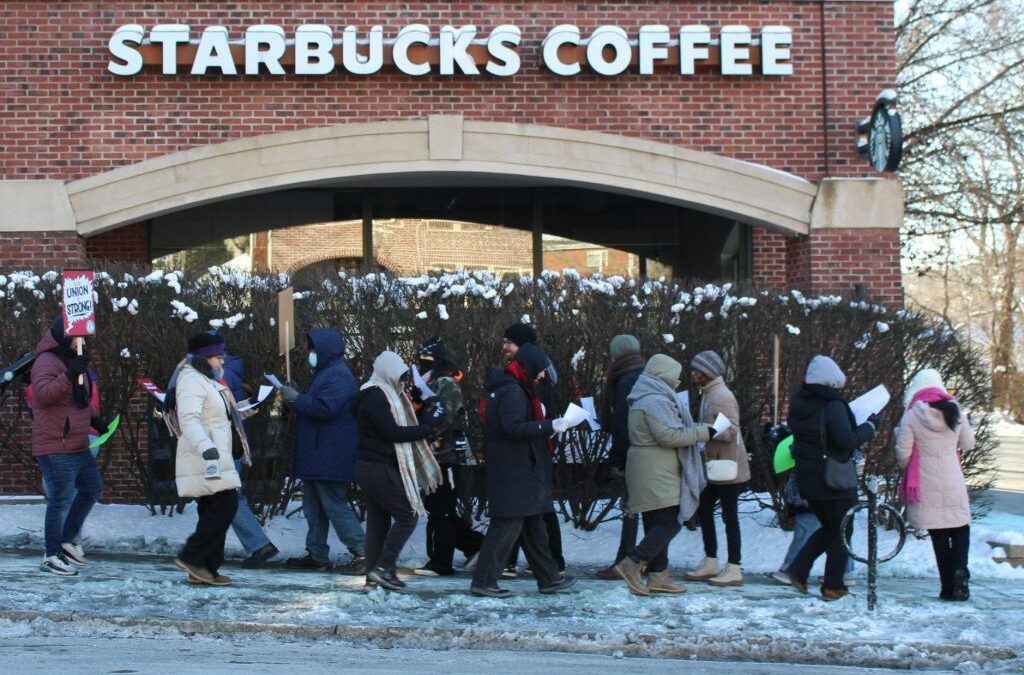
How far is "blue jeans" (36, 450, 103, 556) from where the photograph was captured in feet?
27.3

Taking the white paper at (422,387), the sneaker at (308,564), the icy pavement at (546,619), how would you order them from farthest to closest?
the sneaker at (308,564)
the white paper at (422,387)
the icy pavement at (546,619)

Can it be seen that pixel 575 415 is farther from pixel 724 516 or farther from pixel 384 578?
pixel 384 578

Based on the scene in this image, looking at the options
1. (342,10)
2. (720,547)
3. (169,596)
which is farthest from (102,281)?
(720,547)

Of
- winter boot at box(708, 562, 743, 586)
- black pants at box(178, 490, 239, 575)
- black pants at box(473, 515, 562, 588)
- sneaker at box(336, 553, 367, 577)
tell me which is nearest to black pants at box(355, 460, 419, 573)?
black pants at box(473, 515, 562, 588)

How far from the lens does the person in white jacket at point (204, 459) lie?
7.84 meters

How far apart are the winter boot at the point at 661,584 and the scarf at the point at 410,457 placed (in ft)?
5.28

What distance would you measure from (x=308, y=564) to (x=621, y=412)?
8.77 feet

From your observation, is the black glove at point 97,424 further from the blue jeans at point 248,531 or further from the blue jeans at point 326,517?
the blue jeans at point 326,517

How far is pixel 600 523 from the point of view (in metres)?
10.4

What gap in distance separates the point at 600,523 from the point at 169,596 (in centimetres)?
401

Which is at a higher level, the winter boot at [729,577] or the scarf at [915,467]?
the scarf at [915,467]

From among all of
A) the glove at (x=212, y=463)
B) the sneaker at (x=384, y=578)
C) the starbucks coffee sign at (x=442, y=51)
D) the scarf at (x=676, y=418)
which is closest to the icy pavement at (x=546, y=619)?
the sneaker at (x=384, y=578)

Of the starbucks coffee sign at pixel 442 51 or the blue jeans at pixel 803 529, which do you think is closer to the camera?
the blue jeans at pixel 803 529

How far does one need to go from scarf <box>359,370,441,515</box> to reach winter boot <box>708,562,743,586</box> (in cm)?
218
